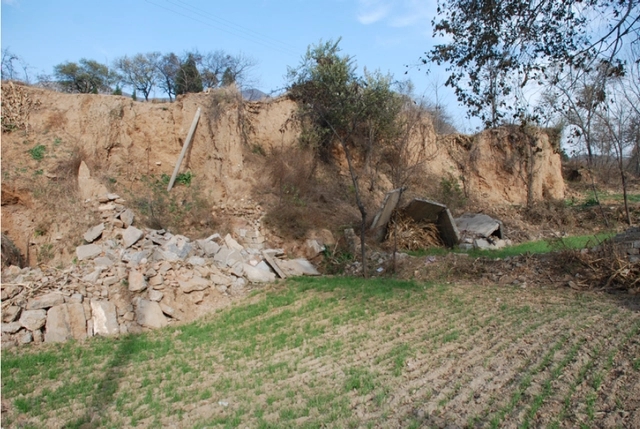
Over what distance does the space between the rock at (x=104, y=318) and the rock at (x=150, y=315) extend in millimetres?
384

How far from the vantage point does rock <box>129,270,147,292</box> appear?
8406 millimetres

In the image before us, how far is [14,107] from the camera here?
1346 centimetres

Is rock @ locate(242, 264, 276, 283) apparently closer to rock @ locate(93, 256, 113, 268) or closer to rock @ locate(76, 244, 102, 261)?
rock @ locate(93, 256, 113, 268)

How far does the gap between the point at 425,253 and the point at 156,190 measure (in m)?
8.45

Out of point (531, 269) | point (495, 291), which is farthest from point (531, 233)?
point (495, 291)

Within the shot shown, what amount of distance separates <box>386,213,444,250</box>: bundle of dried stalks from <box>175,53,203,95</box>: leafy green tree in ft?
54.1

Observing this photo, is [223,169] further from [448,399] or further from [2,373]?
[448,399]

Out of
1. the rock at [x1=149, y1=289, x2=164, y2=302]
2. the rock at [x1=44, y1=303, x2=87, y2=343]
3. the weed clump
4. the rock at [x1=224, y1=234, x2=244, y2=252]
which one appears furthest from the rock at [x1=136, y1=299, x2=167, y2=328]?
the weed clump

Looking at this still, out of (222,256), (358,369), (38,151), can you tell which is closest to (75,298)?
(222,256)

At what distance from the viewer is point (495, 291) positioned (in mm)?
8906

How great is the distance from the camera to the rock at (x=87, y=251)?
9.55 metres

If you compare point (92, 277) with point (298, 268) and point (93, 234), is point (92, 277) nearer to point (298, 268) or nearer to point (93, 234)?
point (93, 234)

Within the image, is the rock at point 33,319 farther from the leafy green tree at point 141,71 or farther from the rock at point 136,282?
the leafy green tree at point 141,71

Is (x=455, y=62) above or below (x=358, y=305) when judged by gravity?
above
